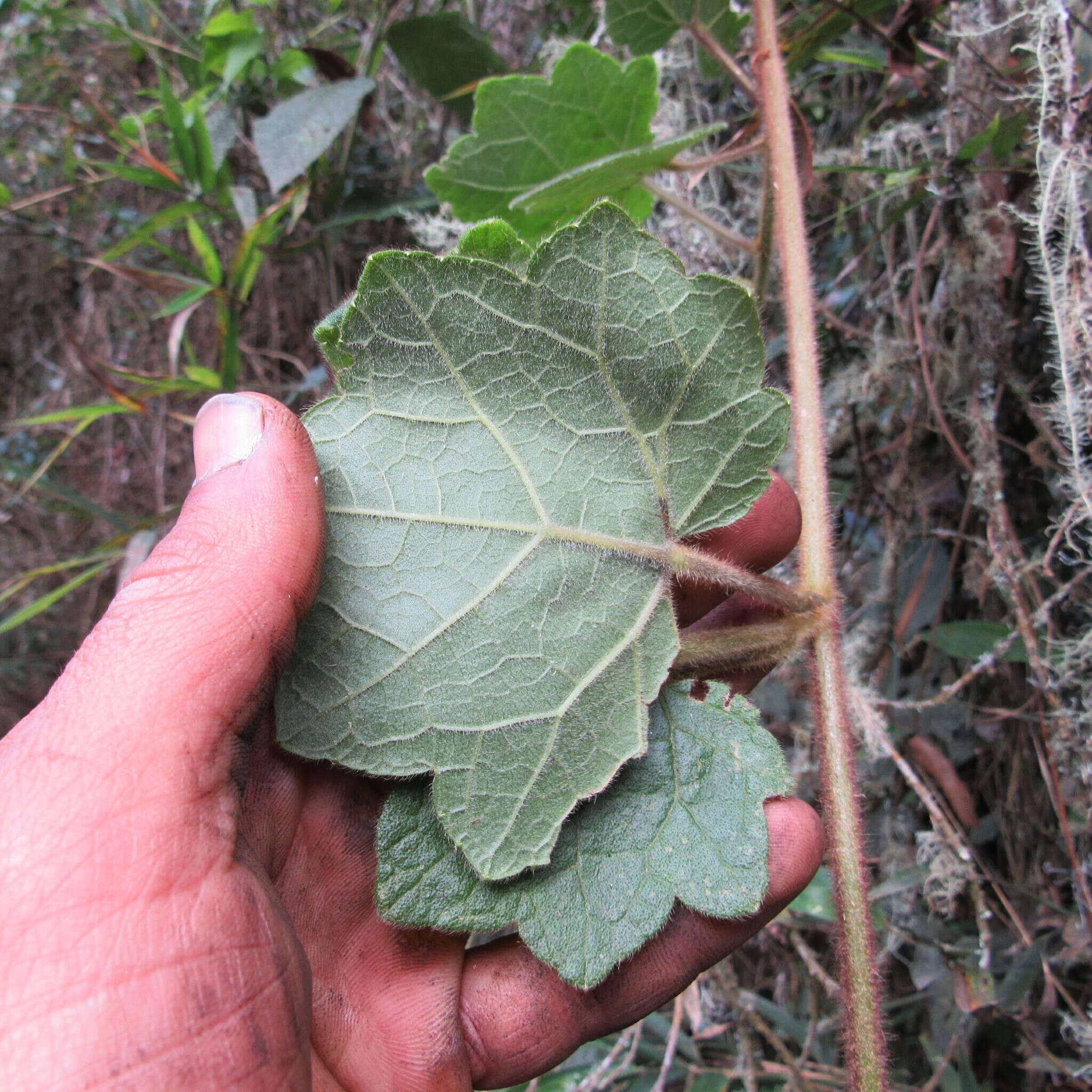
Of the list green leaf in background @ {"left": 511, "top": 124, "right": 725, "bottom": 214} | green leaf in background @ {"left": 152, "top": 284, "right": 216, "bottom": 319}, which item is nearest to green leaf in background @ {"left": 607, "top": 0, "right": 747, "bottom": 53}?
green leaf in background @ {"left": 511, "top": 124, "right": 725, "bottom": 214}

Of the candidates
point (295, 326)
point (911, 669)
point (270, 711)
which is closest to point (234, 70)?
point (295, 326)

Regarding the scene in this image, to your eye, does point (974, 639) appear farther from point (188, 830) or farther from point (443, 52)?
point (443, 52)

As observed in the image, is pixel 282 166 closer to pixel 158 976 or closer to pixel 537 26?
pixel 537 26

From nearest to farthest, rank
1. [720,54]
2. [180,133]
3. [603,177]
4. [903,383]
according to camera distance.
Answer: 1. [603,177]
2. [720,54]
3. [903,383]
4. [180,133]

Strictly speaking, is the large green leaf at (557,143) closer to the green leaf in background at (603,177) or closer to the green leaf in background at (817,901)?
the green leaf in background at (603,177)

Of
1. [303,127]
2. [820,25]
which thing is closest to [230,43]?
[303,127]

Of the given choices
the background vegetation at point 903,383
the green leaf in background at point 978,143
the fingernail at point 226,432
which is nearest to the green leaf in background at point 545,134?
the background vegetation at point 903,383

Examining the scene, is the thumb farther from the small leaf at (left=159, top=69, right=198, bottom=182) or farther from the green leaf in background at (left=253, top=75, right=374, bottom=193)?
the small leaf at (left=159, top=69, right=198, bottom=182)
